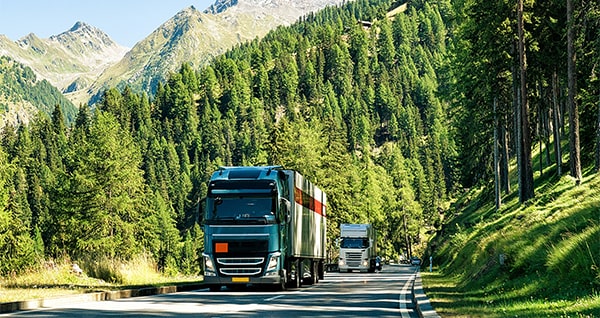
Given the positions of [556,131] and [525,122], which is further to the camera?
[556,131]

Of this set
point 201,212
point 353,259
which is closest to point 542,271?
point 201,212

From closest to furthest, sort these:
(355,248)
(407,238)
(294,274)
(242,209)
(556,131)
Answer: (242,209), (294,274), (556,131), (355,248), (407,238)

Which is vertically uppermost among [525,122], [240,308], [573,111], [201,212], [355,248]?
[525,122]

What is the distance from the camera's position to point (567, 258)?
55.1 ft

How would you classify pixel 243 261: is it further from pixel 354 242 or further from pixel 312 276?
pixel 354 242

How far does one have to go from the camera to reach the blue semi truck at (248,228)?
86.5ft

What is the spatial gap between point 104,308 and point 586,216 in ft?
37.9

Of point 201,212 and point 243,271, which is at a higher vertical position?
point 201,212

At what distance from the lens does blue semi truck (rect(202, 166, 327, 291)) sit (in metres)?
26.4

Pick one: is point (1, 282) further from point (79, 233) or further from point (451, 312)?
point (79, 233)

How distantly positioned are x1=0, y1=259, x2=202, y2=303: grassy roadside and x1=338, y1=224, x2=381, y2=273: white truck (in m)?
31.1

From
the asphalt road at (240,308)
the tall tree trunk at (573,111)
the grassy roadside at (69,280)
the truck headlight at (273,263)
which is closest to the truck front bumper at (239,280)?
the truck headlight at (273,263)

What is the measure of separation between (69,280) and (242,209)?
5971 mm

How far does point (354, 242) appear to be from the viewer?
207 ft
